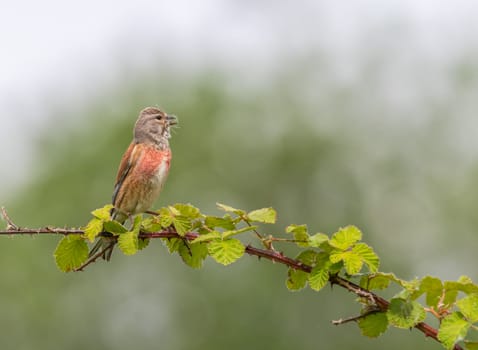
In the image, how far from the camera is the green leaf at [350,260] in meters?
3.79

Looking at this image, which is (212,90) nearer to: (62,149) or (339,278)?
(62,149)

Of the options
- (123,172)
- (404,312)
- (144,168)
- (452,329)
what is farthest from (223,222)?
(123,172)

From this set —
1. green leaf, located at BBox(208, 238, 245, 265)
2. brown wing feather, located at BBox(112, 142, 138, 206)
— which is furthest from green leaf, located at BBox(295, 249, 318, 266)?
brown wing feather, located at BBox(112, 142, 138, 206)

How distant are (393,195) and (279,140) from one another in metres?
4.71

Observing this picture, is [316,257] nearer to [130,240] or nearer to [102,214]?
[130,240]

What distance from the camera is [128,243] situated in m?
4.02

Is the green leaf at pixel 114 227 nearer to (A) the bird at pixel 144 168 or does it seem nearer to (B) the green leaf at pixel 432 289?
(B) the green leaf at pixel 432 289

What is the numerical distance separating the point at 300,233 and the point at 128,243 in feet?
2.10

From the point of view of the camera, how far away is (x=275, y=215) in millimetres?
4094

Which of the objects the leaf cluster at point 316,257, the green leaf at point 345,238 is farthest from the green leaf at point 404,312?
the green leaf at point 345,238

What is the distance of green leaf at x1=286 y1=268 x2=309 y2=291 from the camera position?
4035 millimetres

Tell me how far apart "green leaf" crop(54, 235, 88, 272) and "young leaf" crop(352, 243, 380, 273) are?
108 cm

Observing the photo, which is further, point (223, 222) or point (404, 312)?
point (223, 222)

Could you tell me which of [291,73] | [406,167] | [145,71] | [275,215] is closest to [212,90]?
[145,71]
